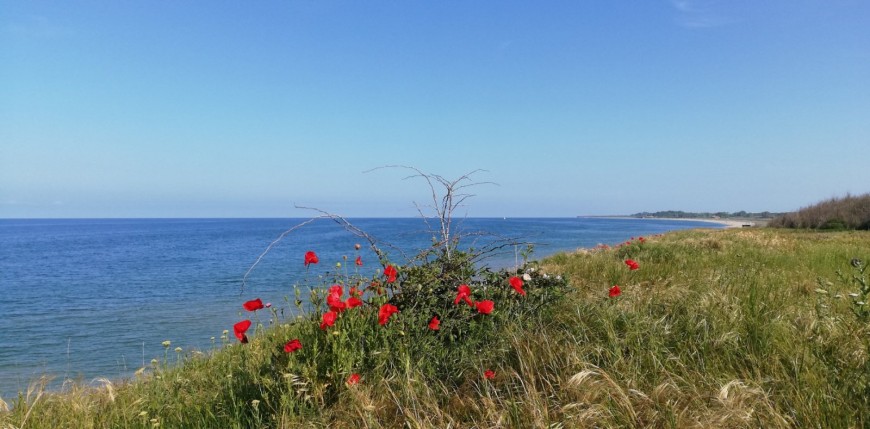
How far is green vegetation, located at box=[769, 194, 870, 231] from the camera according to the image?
1174 inches

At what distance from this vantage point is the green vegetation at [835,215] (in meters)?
29.8

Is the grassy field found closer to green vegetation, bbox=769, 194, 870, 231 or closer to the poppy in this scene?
the poppy

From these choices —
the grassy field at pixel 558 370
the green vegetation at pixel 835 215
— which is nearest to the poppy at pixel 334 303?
the grassy field at pixel 558 370

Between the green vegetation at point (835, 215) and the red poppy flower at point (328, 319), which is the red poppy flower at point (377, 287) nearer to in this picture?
the red poppy flower at point (328, 319)

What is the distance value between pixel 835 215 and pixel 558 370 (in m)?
39.1

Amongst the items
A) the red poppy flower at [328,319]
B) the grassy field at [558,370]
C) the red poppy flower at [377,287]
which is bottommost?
the grassy field at [558,370]

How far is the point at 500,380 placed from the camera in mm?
3289

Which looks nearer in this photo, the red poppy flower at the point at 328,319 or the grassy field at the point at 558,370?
the grassy field at the point at 558,370

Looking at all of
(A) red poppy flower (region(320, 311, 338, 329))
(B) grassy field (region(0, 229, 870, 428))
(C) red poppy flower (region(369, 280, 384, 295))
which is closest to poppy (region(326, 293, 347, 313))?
(A) red poppy flower (region(320, 311, 338, 329))

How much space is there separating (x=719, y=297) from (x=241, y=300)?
1474 cm

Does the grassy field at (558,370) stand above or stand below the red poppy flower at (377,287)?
below

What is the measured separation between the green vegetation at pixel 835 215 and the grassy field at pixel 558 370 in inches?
1328

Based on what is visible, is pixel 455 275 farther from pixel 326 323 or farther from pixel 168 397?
pixel 168 397

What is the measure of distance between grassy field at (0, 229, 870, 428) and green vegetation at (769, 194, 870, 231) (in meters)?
33.7
